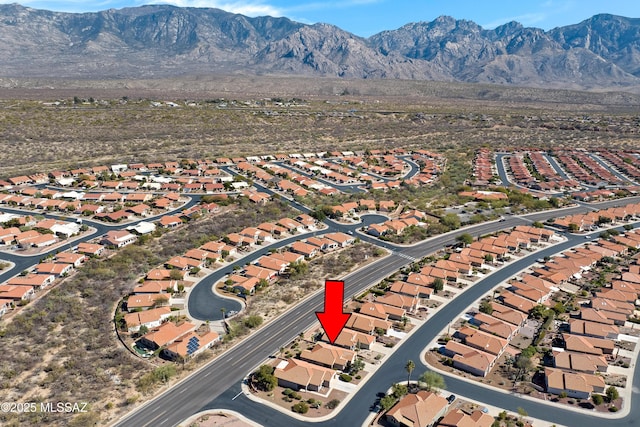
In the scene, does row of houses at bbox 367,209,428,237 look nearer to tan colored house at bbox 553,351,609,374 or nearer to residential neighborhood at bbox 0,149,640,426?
residential neighborhood at bbox 0,149,640,426

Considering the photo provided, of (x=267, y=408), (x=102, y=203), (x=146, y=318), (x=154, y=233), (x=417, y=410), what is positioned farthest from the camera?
(x=102, y=203)

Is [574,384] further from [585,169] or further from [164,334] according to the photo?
[585,169]

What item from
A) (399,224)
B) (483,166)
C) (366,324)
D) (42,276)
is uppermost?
(483,166)

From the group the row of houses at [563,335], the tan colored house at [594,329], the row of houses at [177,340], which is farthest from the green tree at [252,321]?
the tan colored house at [594,329]

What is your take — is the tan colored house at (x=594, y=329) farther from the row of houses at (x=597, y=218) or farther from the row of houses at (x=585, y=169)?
the row of houses at (x=585, y=169)

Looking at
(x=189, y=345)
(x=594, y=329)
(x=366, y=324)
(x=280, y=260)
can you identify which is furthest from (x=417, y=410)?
(x=280, y=260)

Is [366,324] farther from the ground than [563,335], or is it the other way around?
[563,335]

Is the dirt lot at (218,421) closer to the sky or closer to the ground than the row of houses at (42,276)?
closer to the ground

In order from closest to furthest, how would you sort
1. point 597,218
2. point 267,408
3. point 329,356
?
point 267,408 < point 329,356 < point 597,218

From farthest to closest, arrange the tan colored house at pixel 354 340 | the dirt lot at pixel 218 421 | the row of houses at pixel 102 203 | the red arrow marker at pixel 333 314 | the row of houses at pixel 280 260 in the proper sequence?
the row of houses at pixel 102 203 → the row of houses at pixel 280 260 → the tan colored house at pixel 354 340 → the red arrow marker at pixel 333 314 → the dirt lot at pixel 218 421
